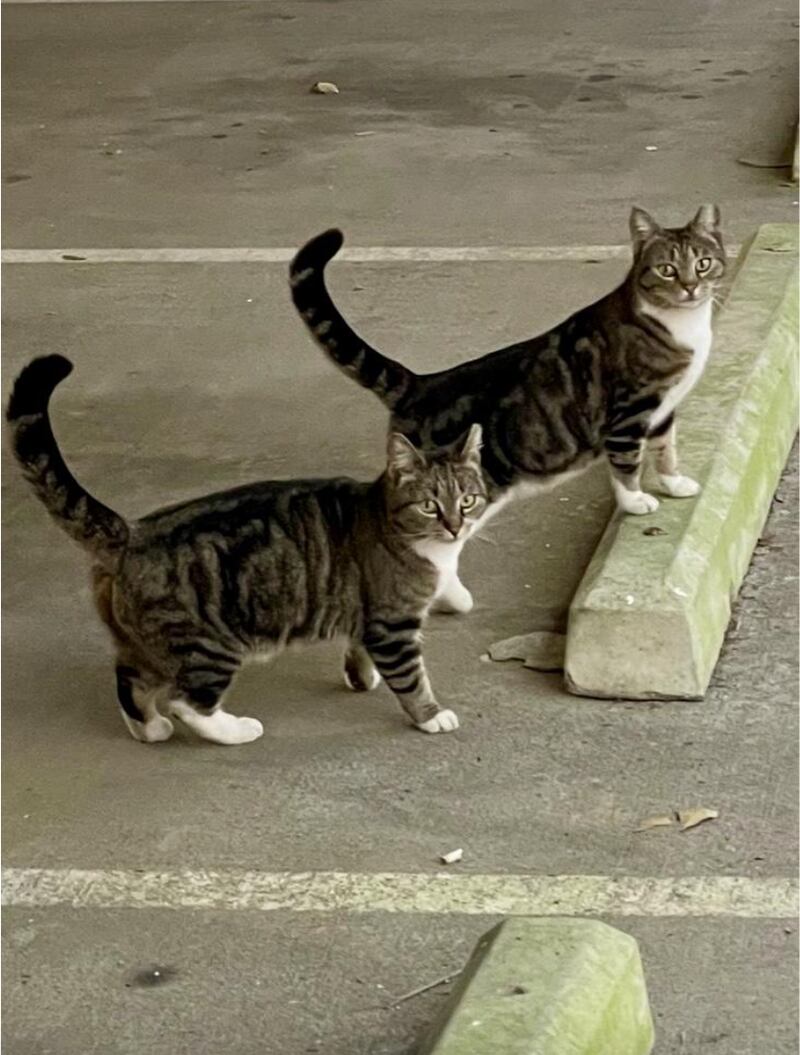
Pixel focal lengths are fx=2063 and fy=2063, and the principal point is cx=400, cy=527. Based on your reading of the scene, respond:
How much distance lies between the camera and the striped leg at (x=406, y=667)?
16.1ft

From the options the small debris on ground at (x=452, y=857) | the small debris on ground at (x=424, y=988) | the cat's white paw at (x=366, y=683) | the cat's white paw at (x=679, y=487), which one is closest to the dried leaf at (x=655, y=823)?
the small debris on ground at (x=452, y=857)

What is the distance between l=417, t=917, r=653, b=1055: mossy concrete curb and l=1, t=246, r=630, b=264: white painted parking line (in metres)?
4.90

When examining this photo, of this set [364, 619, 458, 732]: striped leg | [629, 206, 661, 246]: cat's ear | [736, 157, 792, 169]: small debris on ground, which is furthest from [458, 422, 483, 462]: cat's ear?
[736, 157, 792, 169]: small debris on ground

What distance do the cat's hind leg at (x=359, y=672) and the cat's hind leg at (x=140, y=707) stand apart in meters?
0.48

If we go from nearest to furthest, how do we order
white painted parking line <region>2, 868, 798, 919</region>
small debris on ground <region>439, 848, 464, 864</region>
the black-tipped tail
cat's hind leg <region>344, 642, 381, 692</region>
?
white painted parking line <region>2, 868, 798, 919</region> → small debris on ground <region>439, 848, 464, 864</region> → the black-tipped tail → cat's hind leg <region>344, 642, 381, 692</region>

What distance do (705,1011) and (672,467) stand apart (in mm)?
2063

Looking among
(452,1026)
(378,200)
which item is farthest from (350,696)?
(378,200)

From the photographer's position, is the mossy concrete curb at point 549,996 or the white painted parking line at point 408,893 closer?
the mossy concrete curb at point 549,996

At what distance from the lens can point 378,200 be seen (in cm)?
920

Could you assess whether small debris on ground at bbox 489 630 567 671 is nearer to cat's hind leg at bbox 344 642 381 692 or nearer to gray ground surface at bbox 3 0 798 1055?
gray ground surface at bbox 3 0 798 1055

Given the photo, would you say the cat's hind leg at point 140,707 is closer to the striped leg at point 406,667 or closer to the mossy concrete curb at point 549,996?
the striped leg at point 406,667

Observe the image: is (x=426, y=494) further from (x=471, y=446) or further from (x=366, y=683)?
(x=366, y=683)

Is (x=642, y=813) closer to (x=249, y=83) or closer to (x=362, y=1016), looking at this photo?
(x=362, y=1016)

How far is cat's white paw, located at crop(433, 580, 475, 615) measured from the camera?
548 centimetres
